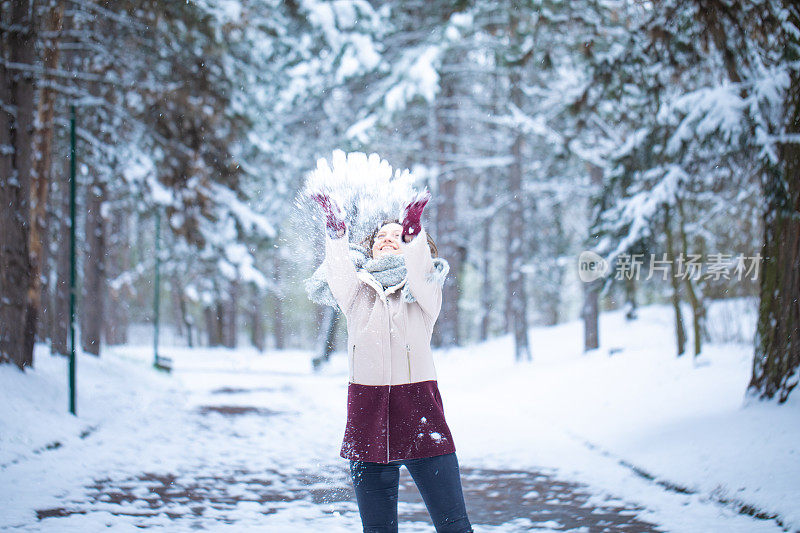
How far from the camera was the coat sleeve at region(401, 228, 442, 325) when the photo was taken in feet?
13.0

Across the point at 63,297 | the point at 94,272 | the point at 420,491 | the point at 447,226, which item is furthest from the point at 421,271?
the point at 447,226

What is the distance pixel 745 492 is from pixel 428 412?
3697mm

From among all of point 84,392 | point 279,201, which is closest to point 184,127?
point 84,392

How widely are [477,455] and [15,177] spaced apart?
24.0ft

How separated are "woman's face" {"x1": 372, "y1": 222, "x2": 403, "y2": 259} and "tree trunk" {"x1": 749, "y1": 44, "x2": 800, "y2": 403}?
558cm

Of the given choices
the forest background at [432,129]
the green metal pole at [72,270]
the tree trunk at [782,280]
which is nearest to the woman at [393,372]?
the forest background at [432,129]

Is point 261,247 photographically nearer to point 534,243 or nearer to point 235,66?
point 235,66

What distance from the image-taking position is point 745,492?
20.7ft

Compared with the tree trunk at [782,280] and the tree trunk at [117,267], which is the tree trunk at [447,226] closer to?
the tree trunk at [117,267]

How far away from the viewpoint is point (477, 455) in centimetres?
935

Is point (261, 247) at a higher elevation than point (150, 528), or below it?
higher

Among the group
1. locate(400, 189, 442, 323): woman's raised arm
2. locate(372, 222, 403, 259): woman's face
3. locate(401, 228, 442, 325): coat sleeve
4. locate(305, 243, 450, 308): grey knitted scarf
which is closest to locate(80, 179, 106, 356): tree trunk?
locate(305, 243, 450, 308): grey knitted scarf

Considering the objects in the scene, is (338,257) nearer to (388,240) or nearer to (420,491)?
(388,240)

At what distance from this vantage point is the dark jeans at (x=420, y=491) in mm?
3865
